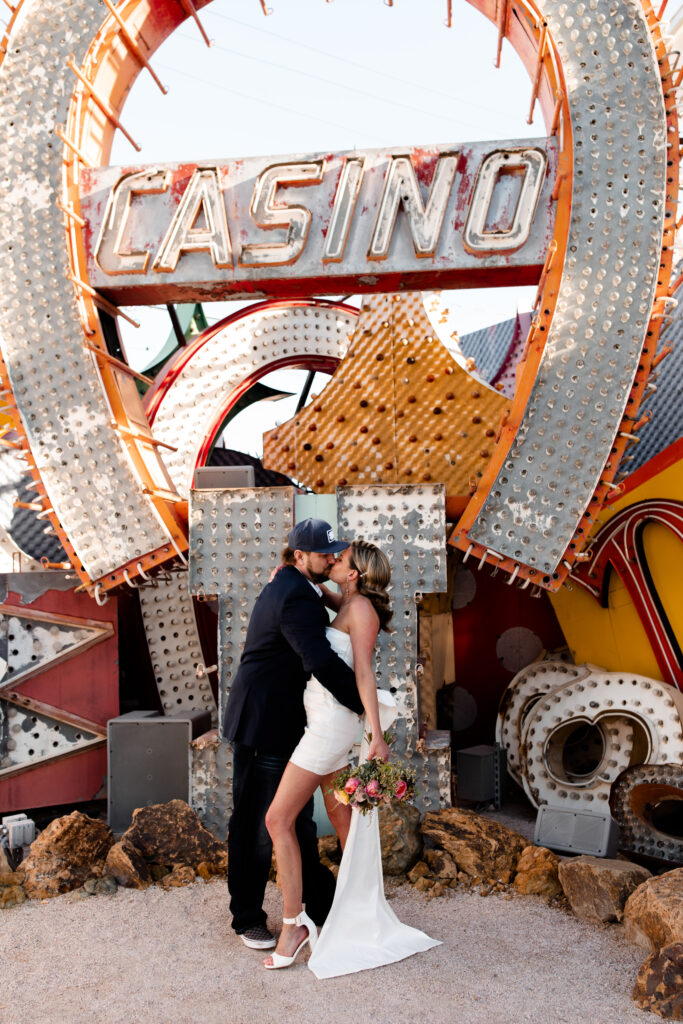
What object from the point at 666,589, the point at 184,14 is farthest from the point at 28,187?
the point at 666,589

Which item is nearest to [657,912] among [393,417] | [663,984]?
[663,984]

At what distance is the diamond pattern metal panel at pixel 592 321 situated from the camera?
534cm

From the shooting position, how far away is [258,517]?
5.62 metres

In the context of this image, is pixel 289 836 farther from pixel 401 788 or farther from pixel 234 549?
pixel 234 549

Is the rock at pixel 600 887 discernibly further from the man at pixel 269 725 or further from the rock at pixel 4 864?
the rock at pixel 4 864

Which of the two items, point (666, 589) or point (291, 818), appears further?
point (666, 589)

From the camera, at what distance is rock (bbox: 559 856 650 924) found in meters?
4.19

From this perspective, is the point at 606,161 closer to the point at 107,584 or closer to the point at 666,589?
the point at 666,589

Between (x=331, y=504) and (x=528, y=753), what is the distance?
229cm

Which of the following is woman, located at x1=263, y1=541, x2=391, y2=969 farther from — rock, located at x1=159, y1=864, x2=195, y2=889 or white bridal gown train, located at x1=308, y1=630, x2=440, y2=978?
rock, located at x1=159, y1=864, x2=195, y2=889

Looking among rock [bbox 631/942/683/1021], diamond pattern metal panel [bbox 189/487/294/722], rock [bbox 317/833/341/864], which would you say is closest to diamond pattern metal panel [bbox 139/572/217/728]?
diamond pattern metal panel [bbox 189/487/294/722]

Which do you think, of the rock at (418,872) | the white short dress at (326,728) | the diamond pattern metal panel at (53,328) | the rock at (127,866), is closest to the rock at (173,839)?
the rock at (127,866)

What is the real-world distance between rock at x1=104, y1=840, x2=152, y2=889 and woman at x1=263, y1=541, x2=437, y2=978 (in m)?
1.30

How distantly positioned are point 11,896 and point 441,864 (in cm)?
235
